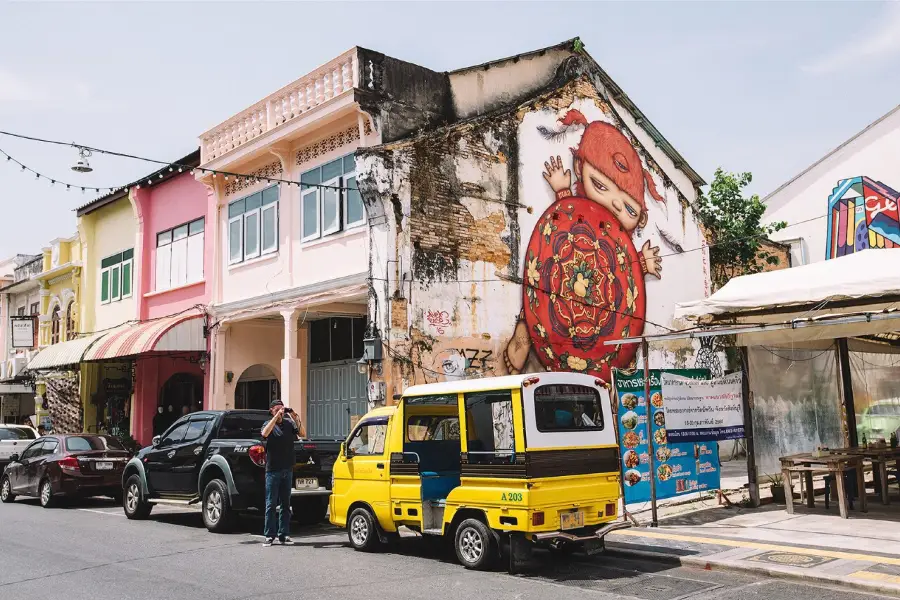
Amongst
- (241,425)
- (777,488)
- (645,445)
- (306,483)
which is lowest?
(777,488)

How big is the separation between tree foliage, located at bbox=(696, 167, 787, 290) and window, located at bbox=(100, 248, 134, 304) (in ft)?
57.8

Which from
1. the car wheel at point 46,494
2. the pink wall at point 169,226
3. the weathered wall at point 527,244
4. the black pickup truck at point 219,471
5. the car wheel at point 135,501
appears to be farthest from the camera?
the pink wall at point 169,226

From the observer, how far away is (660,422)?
37.9 ft

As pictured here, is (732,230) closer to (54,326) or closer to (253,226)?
(253,226)

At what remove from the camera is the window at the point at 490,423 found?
28.3 ft

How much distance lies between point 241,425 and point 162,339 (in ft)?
25.1

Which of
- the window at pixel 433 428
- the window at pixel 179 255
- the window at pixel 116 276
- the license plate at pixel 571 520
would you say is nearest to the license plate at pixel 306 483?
the window at pixel 433 428

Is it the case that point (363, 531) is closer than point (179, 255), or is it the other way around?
point (363, 531)

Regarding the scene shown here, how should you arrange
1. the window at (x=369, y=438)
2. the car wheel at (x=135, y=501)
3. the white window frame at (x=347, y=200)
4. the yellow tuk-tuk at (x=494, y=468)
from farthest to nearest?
the white window frame at (x=347, y=200), the car wheel at (x=135, y=501), the window at (x=369, y=438), the yellow tuk-tuk at (x=494, y=468)

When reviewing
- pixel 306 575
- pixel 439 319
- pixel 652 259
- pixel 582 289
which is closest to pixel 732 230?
pixel 652 259

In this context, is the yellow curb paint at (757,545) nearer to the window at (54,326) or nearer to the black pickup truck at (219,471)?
the black pickup truck at (219,471)

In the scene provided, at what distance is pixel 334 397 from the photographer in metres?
20.0

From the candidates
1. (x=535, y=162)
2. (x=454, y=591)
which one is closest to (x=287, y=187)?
(x=535, y=162)

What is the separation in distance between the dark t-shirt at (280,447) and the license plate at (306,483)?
125cm
